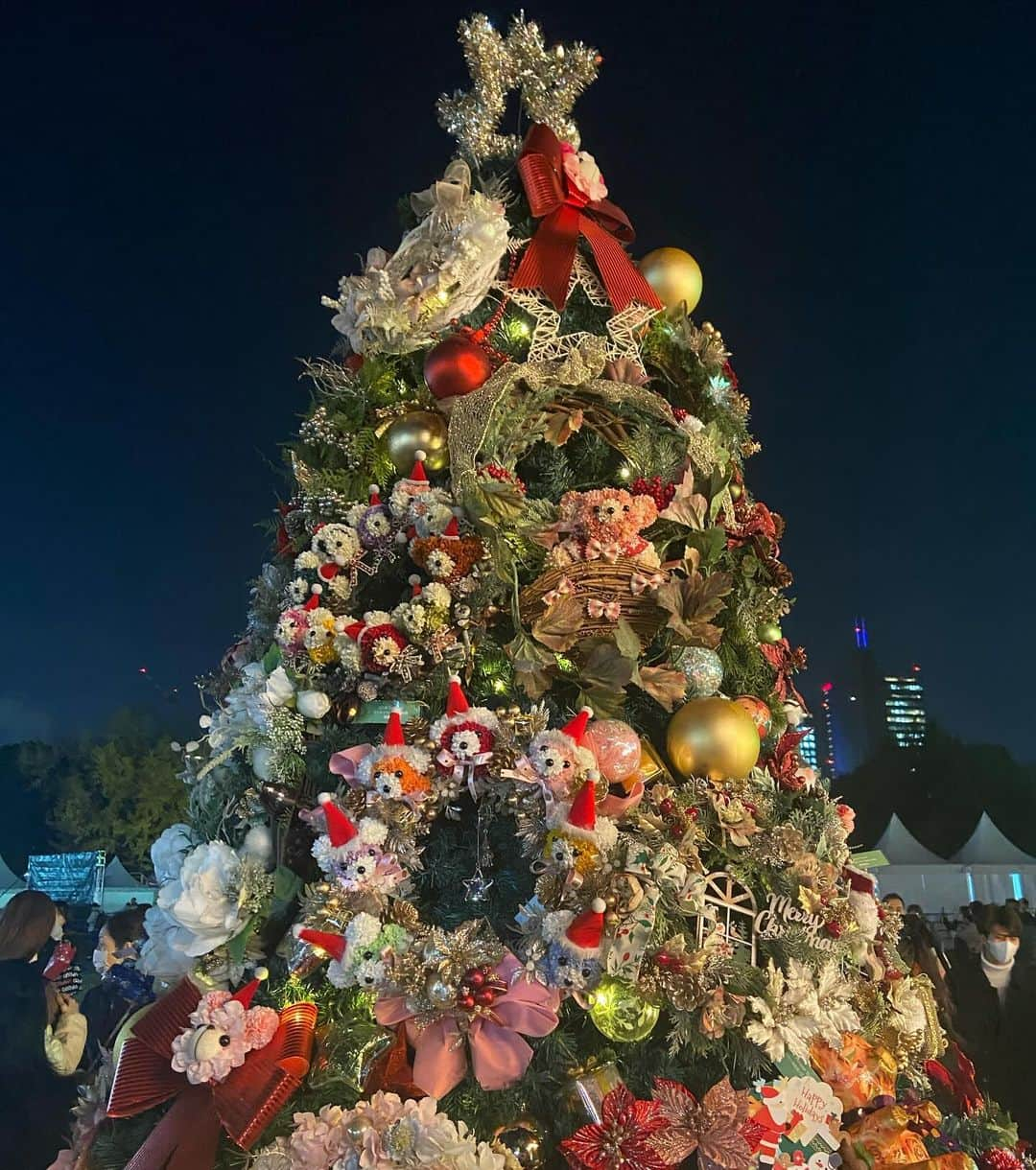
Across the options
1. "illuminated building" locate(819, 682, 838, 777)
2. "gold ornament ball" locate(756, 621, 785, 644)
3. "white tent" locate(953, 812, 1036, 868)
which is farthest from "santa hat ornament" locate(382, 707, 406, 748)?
"white tent" locate(953, 812, 1036, 868)

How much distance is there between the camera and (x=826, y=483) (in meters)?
4.00

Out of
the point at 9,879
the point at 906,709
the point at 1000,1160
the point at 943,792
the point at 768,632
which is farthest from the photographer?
the point at 9,879

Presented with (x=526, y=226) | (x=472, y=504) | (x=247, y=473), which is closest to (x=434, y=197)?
(x=526, y=226)

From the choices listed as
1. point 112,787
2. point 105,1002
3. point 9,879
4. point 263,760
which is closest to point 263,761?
point 263,760

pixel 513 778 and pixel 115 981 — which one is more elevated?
pixel 513 778

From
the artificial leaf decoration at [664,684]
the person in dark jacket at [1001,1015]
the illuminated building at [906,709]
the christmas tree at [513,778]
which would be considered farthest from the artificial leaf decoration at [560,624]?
the illuminated building at [906,709]

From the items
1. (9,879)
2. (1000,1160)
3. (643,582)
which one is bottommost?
(1000,1160)

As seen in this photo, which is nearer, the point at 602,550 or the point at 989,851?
the point at 602,550

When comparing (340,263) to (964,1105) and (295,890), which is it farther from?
(964,1105)

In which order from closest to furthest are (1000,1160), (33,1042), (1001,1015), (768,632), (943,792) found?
1. (1000,1160)
2. (768,632)
3. (33,1042)
4. (1001,1015)
5. (943,792)

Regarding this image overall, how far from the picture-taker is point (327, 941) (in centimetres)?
95

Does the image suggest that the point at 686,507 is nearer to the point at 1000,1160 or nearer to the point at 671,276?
the point at 671,276

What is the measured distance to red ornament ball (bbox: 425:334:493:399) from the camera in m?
1.40

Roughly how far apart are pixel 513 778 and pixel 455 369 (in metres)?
0.76
